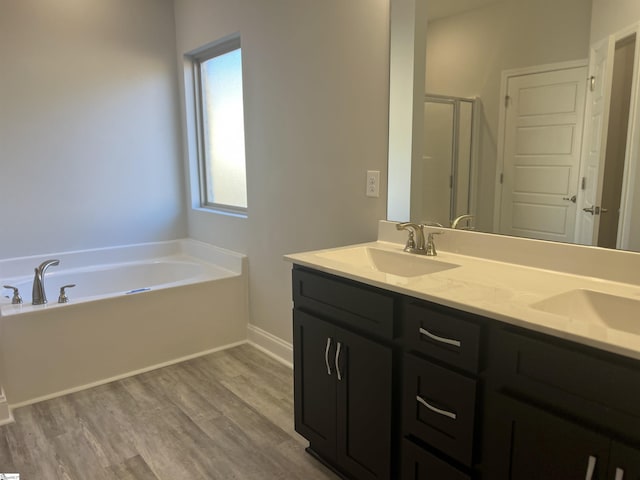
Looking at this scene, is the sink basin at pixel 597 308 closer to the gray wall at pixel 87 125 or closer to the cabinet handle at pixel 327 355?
the cabinet handle at pixel 327 355

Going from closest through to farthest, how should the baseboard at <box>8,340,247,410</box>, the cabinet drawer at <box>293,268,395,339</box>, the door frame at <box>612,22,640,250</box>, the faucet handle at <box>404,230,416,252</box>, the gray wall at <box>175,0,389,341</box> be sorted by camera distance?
the door frame at <box>612,22,640,250</box>, the cabinet drawer at <box>293,268,395,339</box>, the faucet handle at <box>404,230,416,252</box>, the gray wall at <box>175,0,389,341</box>, the baseboard at <box>8,340,247,410</box>

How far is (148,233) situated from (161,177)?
466 millimetres

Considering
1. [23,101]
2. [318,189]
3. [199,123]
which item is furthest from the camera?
[199,123]

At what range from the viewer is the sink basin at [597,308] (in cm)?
130

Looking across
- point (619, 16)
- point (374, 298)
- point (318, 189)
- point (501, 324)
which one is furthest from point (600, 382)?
point (318, 189)

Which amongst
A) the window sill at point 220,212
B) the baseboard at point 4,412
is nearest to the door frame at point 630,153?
the window sill at point 220,212

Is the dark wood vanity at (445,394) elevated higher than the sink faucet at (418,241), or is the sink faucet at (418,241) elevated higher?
the sink faucet at (418,241)

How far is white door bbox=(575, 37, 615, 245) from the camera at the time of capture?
1.51 metres

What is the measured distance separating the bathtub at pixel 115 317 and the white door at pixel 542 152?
196cm

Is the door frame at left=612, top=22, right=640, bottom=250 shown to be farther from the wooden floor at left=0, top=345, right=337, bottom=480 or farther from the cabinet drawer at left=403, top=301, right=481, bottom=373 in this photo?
the wooden floor at left=0, top=345, right=337, bottom=480

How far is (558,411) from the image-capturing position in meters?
1.09

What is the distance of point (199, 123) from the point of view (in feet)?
12.4

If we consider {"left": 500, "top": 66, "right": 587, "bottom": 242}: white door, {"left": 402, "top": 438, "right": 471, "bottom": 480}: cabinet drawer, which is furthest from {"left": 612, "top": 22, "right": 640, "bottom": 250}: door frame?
{"left": 402, "top": 438, "right": 471, "bottom": 480}: cabinet drawer

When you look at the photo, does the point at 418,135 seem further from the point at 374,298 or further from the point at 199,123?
the point at 199,123
